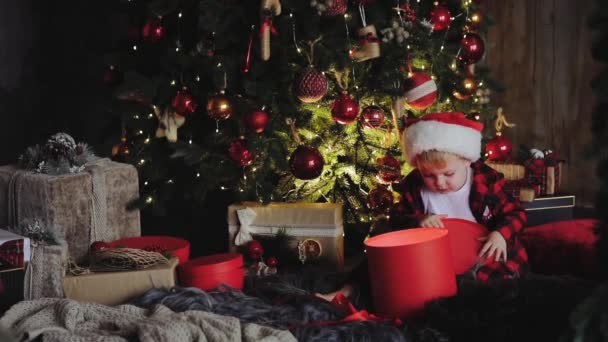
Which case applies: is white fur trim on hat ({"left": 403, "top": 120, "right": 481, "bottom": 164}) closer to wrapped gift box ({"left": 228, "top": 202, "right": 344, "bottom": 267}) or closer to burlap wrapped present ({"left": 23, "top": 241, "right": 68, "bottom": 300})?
wrapped gift box ({"left": 228, "top": 202, "right": 344, "bottom": 267})

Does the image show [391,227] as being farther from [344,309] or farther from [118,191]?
[118,191]

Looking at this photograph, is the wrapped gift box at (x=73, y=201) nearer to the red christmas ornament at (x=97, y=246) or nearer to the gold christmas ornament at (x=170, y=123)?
the red christmas ornament at (x=97, y=246)

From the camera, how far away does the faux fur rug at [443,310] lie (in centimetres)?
185

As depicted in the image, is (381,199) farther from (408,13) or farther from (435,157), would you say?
(408,13)

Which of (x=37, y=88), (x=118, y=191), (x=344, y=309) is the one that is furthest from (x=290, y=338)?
(x=37, y=88)


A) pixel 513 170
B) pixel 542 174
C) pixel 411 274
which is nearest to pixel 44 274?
pixel 411 274

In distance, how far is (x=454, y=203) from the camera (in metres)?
2.60

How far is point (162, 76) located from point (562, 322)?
7.10 feet

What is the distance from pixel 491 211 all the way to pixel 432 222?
1.09ft

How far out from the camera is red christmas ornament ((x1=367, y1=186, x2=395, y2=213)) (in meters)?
3.15

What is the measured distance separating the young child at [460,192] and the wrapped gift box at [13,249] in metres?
1.06

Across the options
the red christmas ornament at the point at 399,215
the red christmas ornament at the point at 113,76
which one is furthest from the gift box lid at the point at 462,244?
the red christmas ornament at the point at 113,76

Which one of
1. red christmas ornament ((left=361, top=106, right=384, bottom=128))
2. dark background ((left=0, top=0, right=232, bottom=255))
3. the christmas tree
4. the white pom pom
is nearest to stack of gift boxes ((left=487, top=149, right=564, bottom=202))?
the white pom pom

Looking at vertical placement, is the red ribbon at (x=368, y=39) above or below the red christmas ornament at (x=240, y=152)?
above
